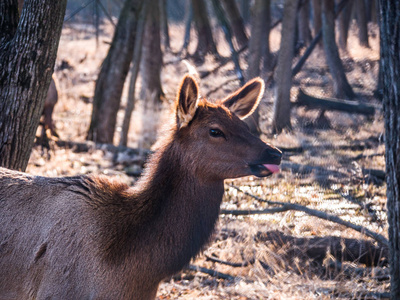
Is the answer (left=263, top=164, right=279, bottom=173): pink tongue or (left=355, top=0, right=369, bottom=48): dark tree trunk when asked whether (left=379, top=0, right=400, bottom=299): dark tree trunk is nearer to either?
(left=263, top=164, right=279, bottom=173): pink tongue

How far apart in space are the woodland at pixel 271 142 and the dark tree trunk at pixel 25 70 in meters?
0.02

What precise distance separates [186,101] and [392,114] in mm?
1641

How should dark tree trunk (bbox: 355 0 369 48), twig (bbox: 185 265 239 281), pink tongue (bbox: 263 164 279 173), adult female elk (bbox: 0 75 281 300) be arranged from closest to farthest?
adult female elk (bbox: 0 75 281 300), pink tongue (bbox: 263 164 279 173), twig (bbox: 185 265 239 281), dark tree trunk (bbox: 355 0 369 48)

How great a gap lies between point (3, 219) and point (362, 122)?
9564 millimetres

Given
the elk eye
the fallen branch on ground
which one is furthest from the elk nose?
the fallen branch on ground

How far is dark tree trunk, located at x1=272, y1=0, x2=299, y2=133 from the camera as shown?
11.2 metres

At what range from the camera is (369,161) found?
27.9ft

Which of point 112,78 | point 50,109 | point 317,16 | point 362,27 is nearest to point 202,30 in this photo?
point 112,78

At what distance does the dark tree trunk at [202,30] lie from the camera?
14.3 metres

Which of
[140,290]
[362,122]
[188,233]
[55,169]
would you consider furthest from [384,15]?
[362,122]

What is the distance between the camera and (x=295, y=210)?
560 centimetres

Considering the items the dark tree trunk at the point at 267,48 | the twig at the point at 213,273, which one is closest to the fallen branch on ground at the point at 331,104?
the dark tree trunk at the point at 267,48

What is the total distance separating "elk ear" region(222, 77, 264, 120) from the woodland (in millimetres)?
477

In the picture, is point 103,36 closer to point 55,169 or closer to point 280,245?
point 55,169
